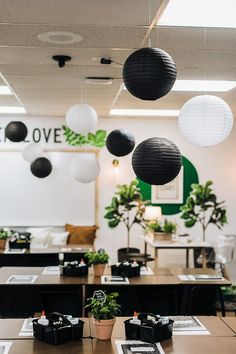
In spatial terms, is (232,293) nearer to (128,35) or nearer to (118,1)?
(128,35)

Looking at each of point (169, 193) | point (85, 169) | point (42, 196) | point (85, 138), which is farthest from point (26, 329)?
point (169, 193)

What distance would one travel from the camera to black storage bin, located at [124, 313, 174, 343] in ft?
12.6

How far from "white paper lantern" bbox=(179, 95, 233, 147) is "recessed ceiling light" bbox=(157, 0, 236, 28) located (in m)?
0.66

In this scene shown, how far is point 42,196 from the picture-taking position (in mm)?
11477

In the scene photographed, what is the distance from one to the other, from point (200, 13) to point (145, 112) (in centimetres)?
644

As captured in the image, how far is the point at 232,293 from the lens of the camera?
888 cm

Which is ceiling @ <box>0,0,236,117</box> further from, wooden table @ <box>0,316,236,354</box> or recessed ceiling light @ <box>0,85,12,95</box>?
wooden table @ <box>0,316,236,354</box>

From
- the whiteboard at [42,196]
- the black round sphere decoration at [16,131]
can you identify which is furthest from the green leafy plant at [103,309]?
the whiteboard at [42,196]

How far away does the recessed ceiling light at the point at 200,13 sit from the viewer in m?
4.25

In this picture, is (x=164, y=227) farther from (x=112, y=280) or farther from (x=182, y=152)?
(x=112, y=280)

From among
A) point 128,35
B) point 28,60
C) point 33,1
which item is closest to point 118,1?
point 33,1

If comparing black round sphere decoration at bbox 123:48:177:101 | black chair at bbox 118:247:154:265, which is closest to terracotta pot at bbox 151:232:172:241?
black chair at bbox 118:247:154:265

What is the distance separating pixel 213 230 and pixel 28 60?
6.56m

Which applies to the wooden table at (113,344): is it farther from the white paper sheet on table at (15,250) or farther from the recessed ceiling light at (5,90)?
the recessed ceiling light at (5,90)
